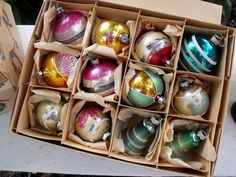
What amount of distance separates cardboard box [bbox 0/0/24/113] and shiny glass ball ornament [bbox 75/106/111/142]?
17 centimetres

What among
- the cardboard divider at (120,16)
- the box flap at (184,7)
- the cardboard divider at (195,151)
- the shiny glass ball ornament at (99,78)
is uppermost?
the box flap at (184,7)

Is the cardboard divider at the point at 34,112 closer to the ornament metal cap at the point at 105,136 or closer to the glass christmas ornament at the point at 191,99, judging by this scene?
the ornament metal cap at the point at 105,136

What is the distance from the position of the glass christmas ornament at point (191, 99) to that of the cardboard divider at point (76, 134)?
0.46ft

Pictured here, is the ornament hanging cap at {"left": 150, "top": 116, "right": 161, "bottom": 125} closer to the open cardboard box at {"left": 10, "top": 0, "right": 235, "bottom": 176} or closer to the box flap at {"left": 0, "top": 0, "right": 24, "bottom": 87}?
the open cardboard box at {"left": 10, "top": 0, "right": 235, "bottom": 176}

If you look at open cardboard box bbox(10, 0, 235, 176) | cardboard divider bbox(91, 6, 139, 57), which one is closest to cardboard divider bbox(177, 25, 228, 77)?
open cardboard box bbox(10, 0, 235, 176)

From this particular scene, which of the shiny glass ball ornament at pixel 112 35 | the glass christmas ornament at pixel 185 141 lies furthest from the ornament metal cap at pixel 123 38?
the glass christmas ornament at pixel 185 141

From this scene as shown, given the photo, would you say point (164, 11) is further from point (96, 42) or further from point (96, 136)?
point (96, 136)

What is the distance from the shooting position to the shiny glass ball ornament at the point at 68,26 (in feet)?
3.15

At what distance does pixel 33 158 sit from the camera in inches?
41.6

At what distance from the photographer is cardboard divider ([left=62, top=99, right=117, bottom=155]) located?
92cm

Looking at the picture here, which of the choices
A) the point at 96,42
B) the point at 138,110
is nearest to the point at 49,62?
the point at 96,42

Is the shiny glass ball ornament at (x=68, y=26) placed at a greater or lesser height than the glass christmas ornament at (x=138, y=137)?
greater

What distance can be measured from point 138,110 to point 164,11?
22 centimetres

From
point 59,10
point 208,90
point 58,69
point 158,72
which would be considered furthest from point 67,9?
point 208,90
